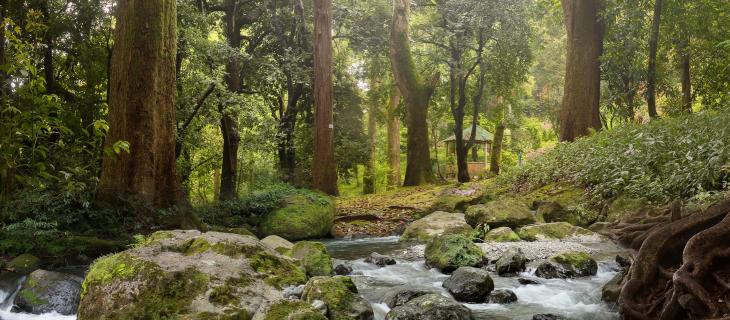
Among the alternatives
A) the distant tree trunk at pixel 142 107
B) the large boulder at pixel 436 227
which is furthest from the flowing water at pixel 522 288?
the distant tree trunk at pixel 142 107

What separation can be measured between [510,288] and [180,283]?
4.06 metres

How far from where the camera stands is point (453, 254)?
329 inches

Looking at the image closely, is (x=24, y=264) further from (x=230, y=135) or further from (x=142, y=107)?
(x=230, y=135)

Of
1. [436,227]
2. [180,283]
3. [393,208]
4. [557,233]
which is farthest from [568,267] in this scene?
[393,208]

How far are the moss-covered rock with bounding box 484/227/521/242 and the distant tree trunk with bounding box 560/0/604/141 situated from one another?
22.9ft

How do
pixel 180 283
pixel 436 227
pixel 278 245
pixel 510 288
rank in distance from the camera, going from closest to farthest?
pixel 180 283
pixel 510 288
pixel 278 245
pixel 436 227

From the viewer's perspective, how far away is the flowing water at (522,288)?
5.93 metres

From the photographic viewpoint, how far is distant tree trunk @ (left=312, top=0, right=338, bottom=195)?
1836cm

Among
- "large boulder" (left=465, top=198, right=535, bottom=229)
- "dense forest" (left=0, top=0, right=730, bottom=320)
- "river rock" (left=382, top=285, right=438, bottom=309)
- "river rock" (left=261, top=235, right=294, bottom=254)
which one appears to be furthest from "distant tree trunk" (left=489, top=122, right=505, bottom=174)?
"river rock" (left=382, top=285, right=438, bottom=309)

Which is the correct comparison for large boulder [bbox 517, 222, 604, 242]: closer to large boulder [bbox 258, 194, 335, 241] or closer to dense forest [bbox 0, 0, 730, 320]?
dense forest [bbox 0, 0, 730, 320]

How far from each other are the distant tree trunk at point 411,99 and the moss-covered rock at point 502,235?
35.7ft

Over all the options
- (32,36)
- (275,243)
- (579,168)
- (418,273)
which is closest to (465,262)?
(418,273)

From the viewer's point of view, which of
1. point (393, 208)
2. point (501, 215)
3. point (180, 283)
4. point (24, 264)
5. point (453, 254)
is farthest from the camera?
point (393, 208)

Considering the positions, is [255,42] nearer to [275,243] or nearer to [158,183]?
[158,183]
